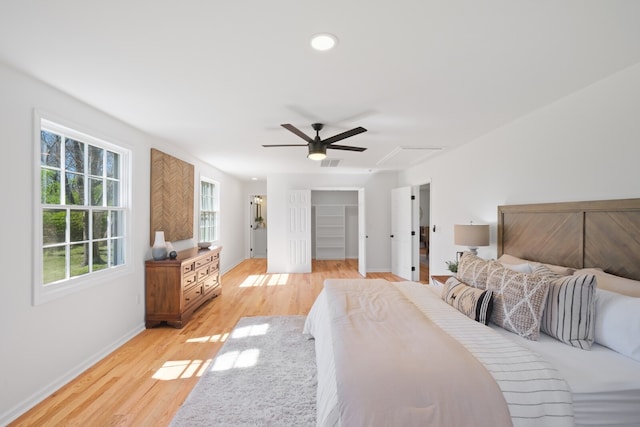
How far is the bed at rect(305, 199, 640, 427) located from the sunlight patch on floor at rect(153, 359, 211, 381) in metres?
1.35

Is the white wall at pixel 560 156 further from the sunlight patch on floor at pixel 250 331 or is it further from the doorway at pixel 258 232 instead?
the doorway at pixel 258 232

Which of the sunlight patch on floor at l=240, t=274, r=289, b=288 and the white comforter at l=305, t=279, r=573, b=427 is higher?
the white comforter at l=305, t=279, r=573, b=427

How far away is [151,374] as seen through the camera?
2.40 meters

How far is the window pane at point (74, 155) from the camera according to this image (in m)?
2.44

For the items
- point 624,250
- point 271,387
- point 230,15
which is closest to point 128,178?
point 230,15

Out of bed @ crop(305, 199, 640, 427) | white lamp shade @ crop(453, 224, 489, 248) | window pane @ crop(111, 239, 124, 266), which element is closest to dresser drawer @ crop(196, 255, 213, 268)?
window pane @ crop(111, 239, 124, 266)

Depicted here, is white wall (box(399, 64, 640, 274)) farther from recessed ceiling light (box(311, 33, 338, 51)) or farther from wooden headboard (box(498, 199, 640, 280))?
recessed ceiling light (box(311, 33, 338, 51))

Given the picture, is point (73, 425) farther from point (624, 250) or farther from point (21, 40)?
point (624, 250)

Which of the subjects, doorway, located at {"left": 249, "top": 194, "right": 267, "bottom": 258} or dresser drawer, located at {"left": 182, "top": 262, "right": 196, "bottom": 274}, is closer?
dresser drawer, located at {"left": 182, "top": 262, "right": 196, "bottom": 274}

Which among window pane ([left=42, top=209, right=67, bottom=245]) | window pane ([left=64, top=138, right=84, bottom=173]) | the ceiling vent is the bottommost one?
window pane ([left=42, top=209, right=67, bottom=245])

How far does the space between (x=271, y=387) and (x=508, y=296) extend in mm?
1935

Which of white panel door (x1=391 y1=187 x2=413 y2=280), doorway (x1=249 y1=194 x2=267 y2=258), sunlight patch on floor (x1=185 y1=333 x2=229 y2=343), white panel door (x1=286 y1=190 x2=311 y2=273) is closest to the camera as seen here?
sunlight patch on floor (x1=185 y1=333 x2=229 y2=343)

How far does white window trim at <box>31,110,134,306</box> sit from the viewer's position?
207cm

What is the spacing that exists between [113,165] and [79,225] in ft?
2.60
